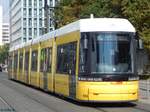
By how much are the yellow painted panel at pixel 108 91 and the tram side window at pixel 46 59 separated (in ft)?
25.6

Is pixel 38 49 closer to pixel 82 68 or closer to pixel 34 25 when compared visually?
pixel 82 68

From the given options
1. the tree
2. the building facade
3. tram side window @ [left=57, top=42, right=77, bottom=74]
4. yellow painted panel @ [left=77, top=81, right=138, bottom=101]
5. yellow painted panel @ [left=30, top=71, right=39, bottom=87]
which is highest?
the building facade

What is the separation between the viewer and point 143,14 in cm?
4856

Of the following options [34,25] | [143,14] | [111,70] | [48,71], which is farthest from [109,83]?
[34,25]

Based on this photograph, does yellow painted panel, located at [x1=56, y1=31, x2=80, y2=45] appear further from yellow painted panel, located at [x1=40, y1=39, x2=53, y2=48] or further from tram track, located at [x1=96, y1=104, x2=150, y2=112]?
tram track, located at [x1=96, y1=104, x2=150, y2=112]

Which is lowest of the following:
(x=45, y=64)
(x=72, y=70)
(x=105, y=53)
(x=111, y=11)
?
(x=72, y=70)

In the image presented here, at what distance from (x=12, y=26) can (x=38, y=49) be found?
161776mm

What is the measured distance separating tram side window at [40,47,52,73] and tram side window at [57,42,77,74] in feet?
7.86

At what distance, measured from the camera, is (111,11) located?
174 feet

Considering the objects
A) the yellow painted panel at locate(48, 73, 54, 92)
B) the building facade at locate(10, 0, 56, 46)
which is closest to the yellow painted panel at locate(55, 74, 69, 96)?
the yellow painted panel at locate(48, 73, 54, 92)

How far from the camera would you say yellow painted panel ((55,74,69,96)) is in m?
23.1

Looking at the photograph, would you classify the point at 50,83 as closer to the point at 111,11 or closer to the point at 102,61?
the point at 102,61

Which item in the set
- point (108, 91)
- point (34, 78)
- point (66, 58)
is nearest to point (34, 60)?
point (34, 78)

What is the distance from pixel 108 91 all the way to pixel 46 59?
960 centimetres
